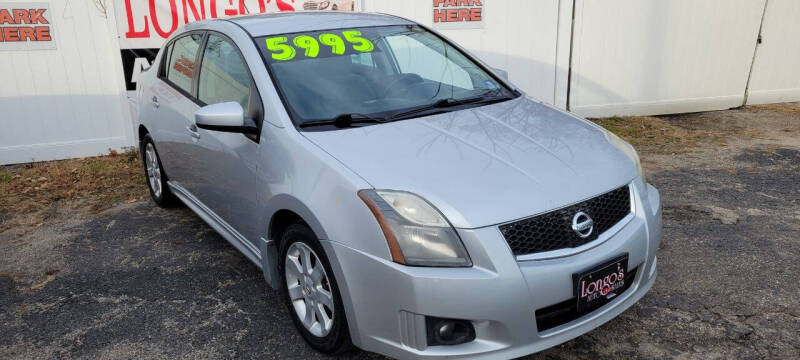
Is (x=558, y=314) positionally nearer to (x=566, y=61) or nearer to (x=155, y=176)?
(x=155, y=176)

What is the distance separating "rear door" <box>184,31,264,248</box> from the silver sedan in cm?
1

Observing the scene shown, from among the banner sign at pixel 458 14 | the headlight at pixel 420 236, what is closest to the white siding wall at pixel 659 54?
the banner sign at pixel 458 14

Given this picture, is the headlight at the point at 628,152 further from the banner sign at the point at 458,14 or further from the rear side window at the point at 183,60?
the banner sign at the point at 458,14

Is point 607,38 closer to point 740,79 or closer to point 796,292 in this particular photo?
point 740,79

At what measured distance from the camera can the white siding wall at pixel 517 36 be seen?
747cm

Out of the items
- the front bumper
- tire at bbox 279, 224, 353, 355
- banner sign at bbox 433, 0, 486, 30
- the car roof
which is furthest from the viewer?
banner sign at bbox 433, 0, 486, 30

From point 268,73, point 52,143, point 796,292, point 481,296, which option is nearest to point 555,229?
point 481,296

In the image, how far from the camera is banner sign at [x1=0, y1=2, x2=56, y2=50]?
6.18 meters

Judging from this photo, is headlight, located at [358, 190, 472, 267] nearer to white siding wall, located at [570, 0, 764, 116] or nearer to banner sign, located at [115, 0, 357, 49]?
banner sign, located at [115, 0, 357, 49]

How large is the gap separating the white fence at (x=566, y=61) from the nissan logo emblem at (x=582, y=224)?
5122 mm

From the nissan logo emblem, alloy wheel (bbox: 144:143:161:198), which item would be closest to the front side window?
alloy wheel (bbox: 144:143:161:198)

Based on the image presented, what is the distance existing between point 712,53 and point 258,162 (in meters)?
7.14

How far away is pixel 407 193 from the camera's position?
246cm

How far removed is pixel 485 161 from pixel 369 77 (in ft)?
3.43
